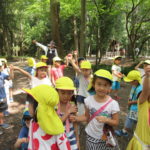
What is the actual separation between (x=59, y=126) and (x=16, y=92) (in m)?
5.82

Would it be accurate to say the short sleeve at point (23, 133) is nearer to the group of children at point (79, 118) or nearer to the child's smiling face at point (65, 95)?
the group of children at point (79, 118)

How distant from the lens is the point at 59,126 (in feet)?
5.17

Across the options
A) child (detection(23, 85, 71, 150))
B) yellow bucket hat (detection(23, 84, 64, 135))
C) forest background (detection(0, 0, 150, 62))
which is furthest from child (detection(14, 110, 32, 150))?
forest background (detection(0, 0, 150, 62))

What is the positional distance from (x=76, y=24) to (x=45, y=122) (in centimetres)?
2063

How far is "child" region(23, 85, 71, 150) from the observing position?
5.06 feet

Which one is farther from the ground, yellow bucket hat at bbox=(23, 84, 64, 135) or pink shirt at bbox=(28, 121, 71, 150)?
yellow bucket hat at bbox=(23, 84, 64, 135)

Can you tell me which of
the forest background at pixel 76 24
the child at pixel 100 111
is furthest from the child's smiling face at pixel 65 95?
the forest background at pixel 76 24

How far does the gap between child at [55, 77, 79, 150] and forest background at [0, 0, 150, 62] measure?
293 inches

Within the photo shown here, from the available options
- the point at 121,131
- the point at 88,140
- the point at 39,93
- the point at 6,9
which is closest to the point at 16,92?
the point at 121,131

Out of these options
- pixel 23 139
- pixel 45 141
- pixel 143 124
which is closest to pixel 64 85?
pixel 45 141

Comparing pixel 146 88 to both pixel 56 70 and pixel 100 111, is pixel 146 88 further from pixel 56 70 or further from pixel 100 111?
pixel 56 70

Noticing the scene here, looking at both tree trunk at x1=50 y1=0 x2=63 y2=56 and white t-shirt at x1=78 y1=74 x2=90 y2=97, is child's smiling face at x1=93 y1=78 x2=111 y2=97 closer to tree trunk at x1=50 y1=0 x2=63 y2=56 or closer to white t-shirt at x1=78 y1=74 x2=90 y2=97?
white t-shirt at x1=78 y1=74 x2=90 y2=97

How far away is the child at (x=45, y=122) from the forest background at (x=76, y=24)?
799 cm

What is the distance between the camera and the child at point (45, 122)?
1541 mm
